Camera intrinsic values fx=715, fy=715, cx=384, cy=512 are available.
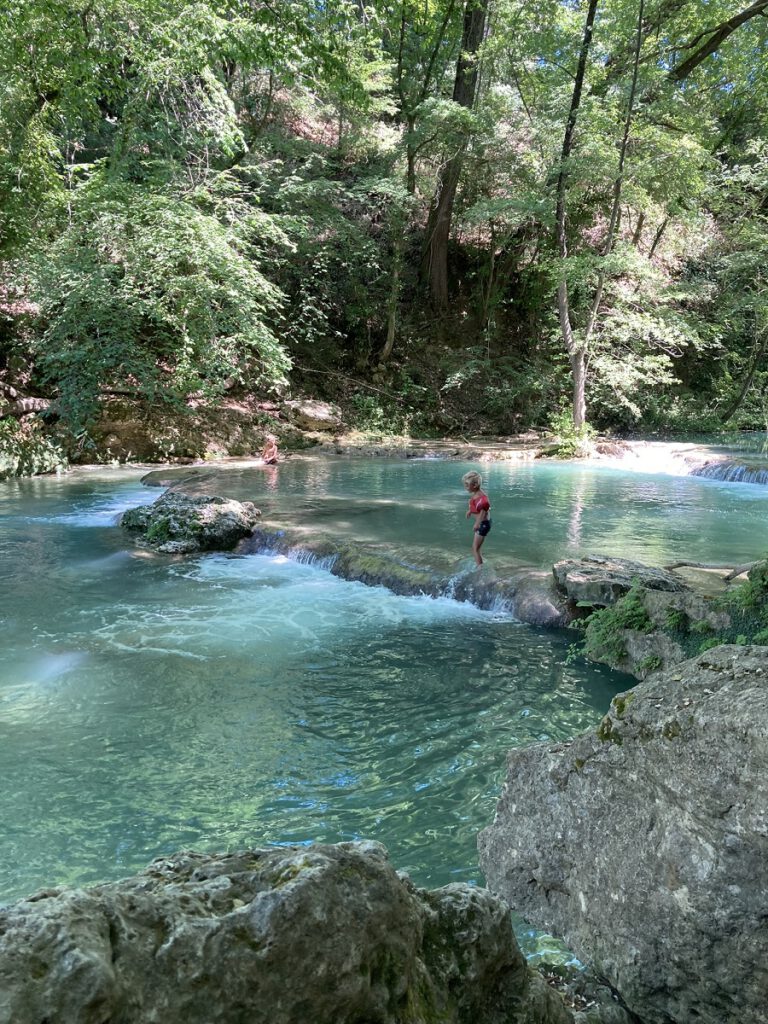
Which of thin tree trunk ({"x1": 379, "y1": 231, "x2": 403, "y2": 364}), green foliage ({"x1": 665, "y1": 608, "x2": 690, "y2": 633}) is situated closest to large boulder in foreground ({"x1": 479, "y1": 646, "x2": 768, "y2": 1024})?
green foliage ({"x1": 665, "y1": 608, "x2": 690, "y2": 633})

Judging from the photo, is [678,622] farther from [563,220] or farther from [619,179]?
[563,220]

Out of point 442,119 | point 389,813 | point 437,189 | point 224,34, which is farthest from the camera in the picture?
point 437,189

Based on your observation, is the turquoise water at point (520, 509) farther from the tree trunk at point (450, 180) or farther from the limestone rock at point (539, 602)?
the tree trunk at point (450, 180)

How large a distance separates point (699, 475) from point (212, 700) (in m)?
14.9

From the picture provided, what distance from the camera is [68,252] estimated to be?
15.9 meters

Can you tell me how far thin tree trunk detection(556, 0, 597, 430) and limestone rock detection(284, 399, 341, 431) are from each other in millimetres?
7304

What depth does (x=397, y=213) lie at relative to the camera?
22484 millimetres

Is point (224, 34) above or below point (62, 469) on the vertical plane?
above

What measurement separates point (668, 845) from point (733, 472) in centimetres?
1594

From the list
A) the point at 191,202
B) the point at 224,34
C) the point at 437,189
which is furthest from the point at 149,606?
the point at 437,189

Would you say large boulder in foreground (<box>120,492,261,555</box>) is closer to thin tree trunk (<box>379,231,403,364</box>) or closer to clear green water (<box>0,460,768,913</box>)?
clear green water (<box>0,460,768,913</box>)

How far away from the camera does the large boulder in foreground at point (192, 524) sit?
10203 mm

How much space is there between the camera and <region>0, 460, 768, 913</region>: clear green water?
391 cm

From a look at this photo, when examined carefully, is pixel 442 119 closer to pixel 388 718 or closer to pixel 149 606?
pixel 149 606
